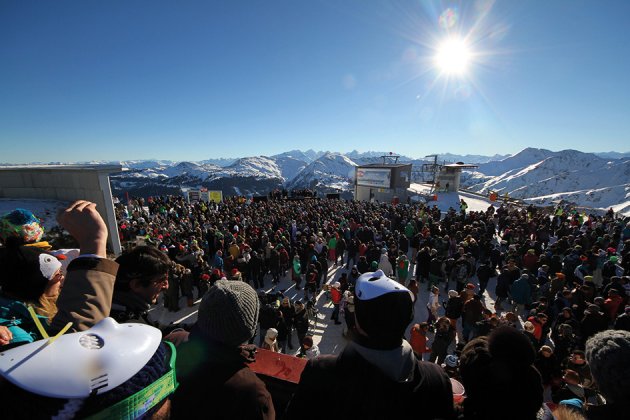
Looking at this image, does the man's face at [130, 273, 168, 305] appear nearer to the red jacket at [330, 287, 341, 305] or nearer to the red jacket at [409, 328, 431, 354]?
the red jacket at [409, 328, 431, 354]

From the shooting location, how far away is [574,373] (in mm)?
4141

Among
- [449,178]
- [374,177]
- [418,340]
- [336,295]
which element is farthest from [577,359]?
[449,178]

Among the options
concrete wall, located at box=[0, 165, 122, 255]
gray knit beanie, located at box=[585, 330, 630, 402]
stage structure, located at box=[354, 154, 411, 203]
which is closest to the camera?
gray knit beanie, located at box=[585, 330, 630, 402]

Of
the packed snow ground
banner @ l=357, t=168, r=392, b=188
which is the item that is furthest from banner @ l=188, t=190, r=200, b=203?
banner @ l=357, t=168, r=392, b=188

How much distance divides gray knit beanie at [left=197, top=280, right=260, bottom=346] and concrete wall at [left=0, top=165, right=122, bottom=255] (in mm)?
10989

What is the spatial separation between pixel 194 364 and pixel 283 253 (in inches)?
367

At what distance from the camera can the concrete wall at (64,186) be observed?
1010 cm

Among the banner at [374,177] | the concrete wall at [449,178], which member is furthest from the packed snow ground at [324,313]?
the concrete wall at [449,178]

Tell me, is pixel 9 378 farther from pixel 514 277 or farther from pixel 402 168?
pixel 402 168

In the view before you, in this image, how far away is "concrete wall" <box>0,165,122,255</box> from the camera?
10.1 metres

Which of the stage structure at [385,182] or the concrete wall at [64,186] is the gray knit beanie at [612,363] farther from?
the stage structure at [385,182]

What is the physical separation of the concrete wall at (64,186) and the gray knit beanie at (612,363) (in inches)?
500

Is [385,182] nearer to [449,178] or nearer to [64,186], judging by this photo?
[449,178]

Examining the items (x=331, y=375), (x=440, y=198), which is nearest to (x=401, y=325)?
(x=331, y=375)
